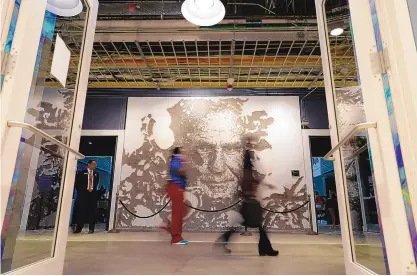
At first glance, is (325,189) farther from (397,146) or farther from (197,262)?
(397,146)

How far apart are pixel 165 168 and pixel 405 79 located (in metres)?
5.87

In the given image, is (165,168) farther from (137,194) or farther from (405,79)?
(405,79)

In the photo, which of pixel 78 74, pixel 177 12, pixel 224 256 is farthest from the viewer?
pixel 177 12

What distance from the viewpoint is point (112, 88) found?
7277mm

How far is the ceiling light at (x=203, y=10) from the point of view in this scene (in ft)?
9.98

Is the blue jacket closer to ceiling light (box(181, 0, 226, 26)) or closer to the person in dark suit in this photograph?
ceiling light (box(181, 0, 226, 26))

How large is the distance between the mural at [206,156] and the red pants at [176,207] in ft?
7.29

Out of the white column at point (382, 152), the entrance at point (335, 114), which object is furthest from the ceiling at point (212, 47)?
the white column at point (382, 152)

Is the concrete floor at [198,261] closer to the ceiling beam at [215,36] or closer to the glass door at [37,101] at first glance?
the glass door at [37,101]

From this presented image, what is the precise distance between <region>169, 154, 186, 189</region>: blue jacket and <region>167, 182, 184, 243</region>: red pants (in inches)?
2.7

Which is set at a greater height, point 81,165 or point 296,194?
point 81,165

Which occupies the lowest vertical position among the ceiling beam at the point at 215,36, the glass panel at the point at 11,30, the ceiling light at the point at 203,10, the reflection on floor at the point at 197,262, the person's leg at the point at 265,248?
the reflection on floor at the point at 197,262

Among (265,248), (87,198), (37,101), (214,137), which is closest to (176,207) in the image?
(265,248)

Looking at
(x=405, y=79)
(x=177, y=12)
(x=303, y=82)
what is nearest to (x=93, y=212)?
(x=177, y=12)
